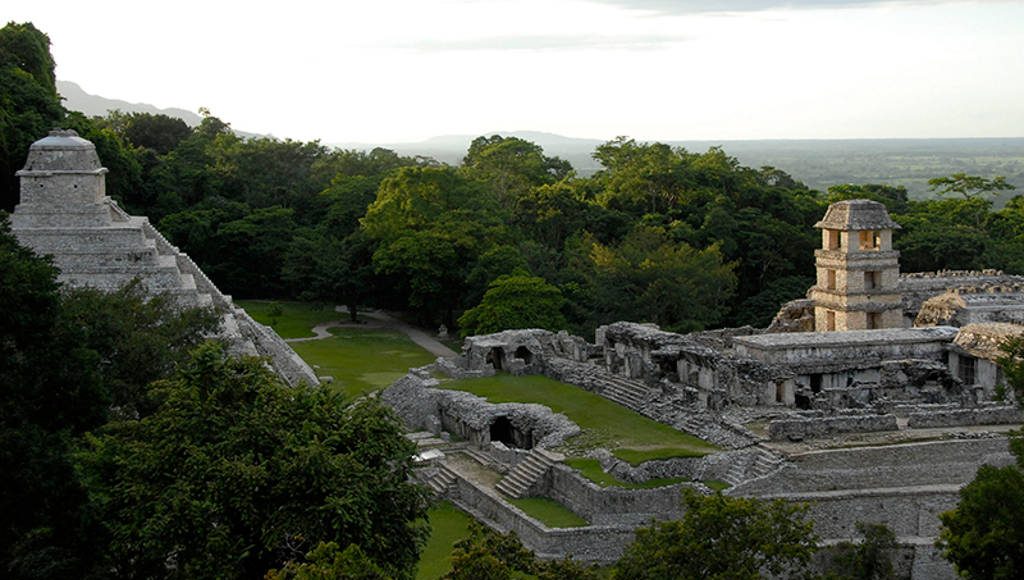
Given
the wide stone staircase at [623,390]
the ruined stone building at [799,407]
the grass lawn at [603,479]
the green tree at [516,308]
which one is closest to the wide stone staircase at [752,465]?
the ruined stone building at [799,407]

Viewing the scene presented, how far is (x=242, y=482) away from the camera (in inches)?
712

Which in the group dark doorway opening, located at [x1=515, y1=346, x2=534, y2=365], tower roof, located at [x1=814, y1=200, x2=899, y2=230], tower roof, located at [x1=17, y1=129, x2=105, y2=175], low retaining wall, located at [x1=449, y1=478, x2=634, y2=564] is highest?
tower roof, located at [x1=17, y1=129, x2=105, y2=175]

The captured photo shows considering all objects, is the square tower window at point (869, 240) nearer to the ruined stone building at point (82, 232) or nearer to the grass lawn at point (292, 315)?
the ruined stone building at point (82, 232)

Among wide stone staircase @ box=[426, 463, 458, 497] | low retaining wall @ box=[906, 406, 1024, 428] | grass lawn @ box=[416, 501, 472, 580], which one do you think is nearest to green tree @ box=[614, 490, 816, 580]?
grass lawn @ box=[416, 501, 472, 580]

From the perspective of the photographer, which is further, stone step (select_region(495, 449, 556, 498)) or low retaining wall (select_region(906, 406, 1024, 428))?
low retaining wall (select_region(906, 406, 1024, 428))

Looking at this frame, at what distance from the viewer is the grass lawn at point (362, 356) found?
4294 centimetres

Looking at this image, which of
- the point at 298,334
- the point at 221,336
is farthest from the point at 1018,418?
the point at 298,334

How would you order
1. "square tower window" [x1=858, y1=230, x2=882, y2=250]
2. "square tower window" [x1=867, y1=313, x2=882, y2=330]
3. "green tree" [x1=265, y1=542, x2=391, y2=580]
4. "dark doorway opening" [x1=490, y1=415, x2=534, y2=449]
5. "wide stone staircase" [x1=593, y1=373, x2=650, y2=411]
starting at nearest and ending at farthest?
"green tree" [x1=265, y1=542, x2=391, y2=580] → "dark doorway opening" [x1=490, y1=415, x2=534, y2=449] → "wide stone staircase" [x1=593, y1=373, x2=650, y2=411] → "square tower window" [x1=867, y1=313, x2=882, y2=330] → "square tower window" [x1=858, y1=230, x2=882, y2=250]

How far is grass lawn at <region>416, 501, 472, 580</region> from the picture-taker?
24.8 m

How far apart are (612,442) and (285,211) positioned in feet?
124

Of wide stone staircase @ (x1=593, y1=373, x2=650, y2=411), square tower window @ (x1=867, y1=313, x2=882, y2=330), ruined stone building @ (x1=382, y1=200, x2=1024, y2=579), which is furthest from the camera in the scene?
square tower window @ (x1=867, y1=313, x2=882, y2=330)

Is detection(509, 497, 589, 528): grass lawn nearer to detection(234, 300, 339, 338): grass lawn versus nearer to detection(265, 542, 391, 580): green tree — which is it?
detection(265, 542, 391, 580): green tree

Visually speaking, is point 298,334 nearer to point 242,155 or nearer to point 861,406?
point 242,155

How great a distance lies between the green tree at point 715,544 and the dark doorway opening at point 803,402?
37.7ft
